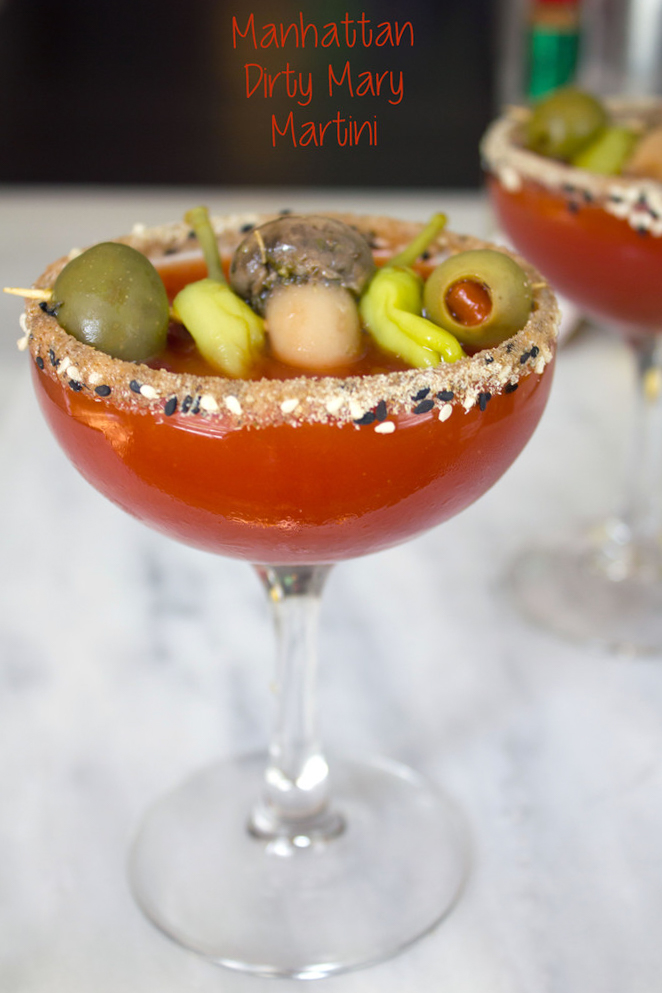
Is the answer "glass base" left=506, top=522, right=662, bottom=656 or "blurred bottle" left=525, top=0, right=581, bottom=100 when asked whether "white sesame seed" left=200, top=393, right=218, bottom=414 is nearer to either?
"glass base" left=506, top=522, right=662, bottom=656

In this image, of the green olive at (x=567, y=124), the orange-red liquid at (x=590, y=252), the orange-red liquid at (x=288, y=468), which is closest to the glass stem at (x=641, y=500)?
the orange-red liquid at (x=590, y=252)

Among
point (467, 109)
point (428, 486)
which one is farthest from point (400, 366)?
point (467, 109)

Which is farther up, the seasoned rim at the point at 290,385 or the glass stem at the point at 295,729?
the seasoned rim at the point at 290,385

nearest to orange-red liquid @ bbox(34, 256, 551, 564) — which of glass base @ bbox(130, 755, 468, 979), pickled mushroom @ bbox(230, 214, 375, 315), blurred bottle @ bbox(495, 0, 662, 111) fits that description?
pickled mushroom @ bbox(230, 214, 375, 315)

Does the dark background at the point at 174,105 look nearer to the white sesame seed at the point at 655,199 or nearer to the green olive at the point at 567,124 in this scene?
the green olive at the point at 567,124

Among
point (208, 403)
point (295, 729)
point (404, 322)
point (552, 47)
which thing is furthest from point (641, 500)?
point (552, 47)

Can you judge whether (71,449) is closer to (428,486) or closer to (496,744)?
(428,486)
